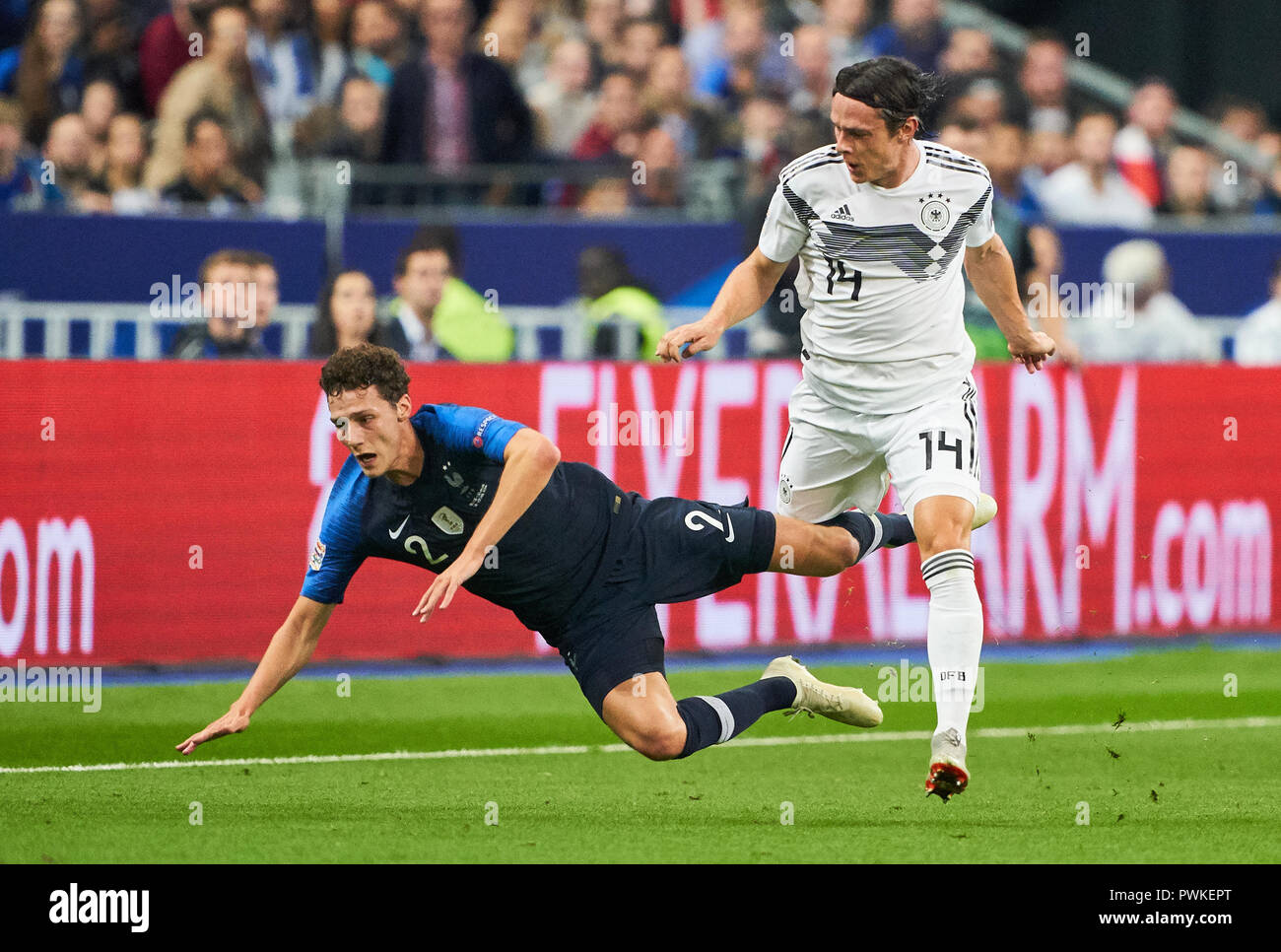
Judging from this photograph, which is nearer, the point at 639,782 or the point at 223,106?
the point at 639,782

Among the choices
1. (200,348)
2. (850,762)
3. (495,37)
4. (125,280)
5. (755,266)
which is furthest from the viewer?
(495,37)

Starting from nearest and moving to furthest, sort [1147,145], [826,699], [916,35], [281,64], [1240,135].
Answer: [826,699]
[281,64]
[916,35]
[1147,145]
[1240,135]

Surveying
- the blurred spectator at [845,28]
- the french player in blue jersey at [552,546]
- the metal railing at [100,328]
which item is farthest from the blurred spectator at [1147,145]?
the french player in blue jersey at [552,546]

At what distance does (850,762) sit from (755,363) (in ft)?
12.2

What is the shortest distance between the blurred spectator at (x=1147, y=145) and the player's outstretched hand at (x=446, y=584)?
38.8 ft

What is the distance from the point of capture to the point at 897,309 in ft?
25.5

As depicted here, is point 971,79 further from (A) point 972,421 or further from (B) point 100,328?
(A) point 972,421

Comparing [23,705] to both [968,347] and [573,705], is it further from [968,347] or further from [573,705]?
[968,347]

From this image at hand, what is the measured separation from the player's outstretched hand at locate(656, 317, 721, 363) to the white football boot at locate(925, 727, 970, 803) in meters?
1.58

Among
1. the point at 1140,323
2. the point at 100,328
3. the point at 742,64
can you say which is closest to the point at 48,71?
the point at 100,328

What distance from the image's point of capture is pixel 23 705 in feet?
34.3

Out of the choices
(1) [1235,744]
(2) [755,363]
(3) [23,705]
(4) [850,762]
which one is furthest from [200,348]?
(1) [1235,744]

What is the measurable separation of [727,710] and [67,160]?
7.88m

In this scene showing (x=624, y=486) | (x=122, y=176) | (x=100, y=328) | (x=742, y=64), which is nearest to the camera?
(x=624, y=486)
